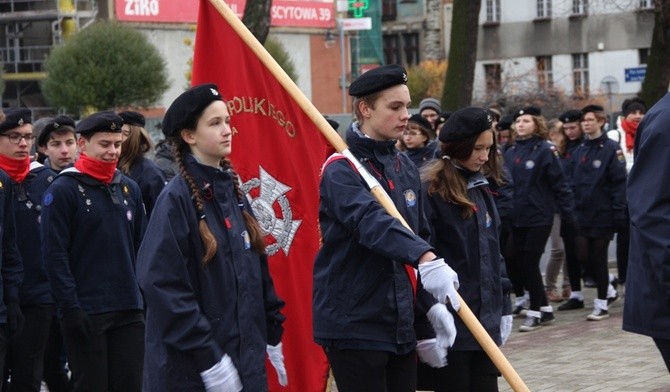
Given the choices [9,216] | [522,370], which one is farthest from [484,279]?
[522,370]

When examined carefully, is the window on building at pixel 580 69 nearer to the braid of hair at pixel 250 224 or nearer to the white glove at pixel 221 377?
the braid of hair at pixel 250 224

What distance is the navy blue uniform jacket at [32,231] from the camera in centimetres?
854

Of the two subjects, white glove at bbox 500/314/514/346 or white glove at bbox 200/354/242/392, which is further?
white glove at bbox 500/314/514/346

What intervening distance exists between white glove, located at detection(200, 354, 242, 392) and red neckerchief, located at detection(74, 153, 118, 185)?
2.81 m

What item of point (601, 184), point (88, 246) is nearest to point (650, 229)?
point (88, 246)

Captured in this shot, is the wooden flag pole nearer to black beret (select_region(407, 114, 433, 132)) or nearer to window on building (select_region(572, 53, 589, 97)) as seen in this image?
black beret (select_region(407, 114, 433, 132))

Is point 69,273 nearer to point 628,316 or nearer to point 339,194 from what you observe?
point 339,194

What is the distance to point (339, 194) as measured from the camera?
5.97 metres

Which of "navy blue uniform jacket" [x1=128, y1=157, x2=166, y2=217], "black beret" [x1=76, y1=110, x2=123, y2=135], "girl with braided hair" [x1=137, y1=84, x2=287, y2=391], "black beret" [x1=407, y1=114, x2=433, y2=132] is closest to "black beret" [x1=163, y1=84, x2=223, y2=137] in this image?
"girl with braided hair" [x1=137, y1=84, x2=287, y2=391]

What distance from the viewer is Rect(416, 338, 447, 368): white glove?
6219mm

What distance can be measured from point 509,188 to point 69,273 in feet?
19.1

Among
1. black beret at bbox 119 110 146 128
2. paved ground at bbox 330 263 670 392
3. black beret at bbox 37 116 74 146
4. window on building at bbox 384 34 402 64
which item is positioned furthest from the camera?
window on building at bbox 384 34 402 64

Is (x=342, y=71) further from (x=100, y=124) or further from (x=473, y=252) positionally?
(x=473, y=252)

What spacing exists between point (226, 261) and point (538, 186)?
828cm
